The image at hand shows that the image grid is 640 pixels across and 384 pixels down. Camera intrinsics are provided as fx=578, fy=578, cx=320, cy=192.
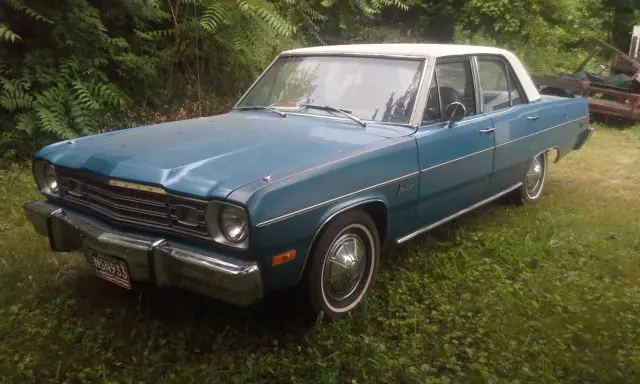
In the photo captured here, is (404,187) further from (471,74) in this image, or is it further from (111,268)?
(111,268)

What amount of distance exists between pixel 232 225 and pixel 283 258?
0.31 metres

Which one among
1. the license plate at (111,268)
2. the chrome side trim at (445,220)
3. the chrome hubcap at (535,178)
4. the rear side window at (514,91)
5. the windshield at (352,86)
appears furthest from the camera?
the chrome hubcap at (535,178)

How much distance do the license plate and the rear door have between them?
294 centimetres

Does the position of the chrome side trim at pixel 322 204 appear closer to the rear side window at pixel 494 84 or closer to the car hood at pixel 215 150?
the car hood at pixel 215 150

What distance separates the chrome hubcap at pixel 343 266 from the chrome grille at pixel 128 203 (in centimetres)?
79

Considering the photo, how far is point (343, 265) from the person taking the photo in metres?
3.32

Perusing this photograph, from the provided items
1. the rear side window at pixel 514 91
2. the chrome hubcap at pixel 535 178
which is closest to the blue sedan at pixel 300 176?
the rear side window at pixel 514 91

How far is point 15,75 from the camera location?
20.4ft

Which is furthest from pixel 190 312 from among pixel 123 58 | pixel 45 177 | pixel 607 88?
pixel 607 88

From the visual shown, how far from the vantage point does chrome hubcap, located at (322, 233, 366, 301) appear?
3.27m

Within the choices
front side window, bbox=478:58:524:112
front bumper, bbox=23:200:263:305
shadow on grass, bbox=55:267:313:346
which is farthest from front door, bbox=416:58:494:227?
front bumper, bbox=23:200:263:305

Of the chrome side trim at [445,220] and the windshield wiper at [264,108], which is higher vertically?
the windshield wiper at [264,108]

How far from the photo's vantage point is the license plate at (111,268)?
3.01 metres

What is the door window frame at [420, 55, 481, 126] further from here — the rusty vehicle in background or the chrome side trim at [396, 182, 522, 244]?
the rusty vehicle in background
